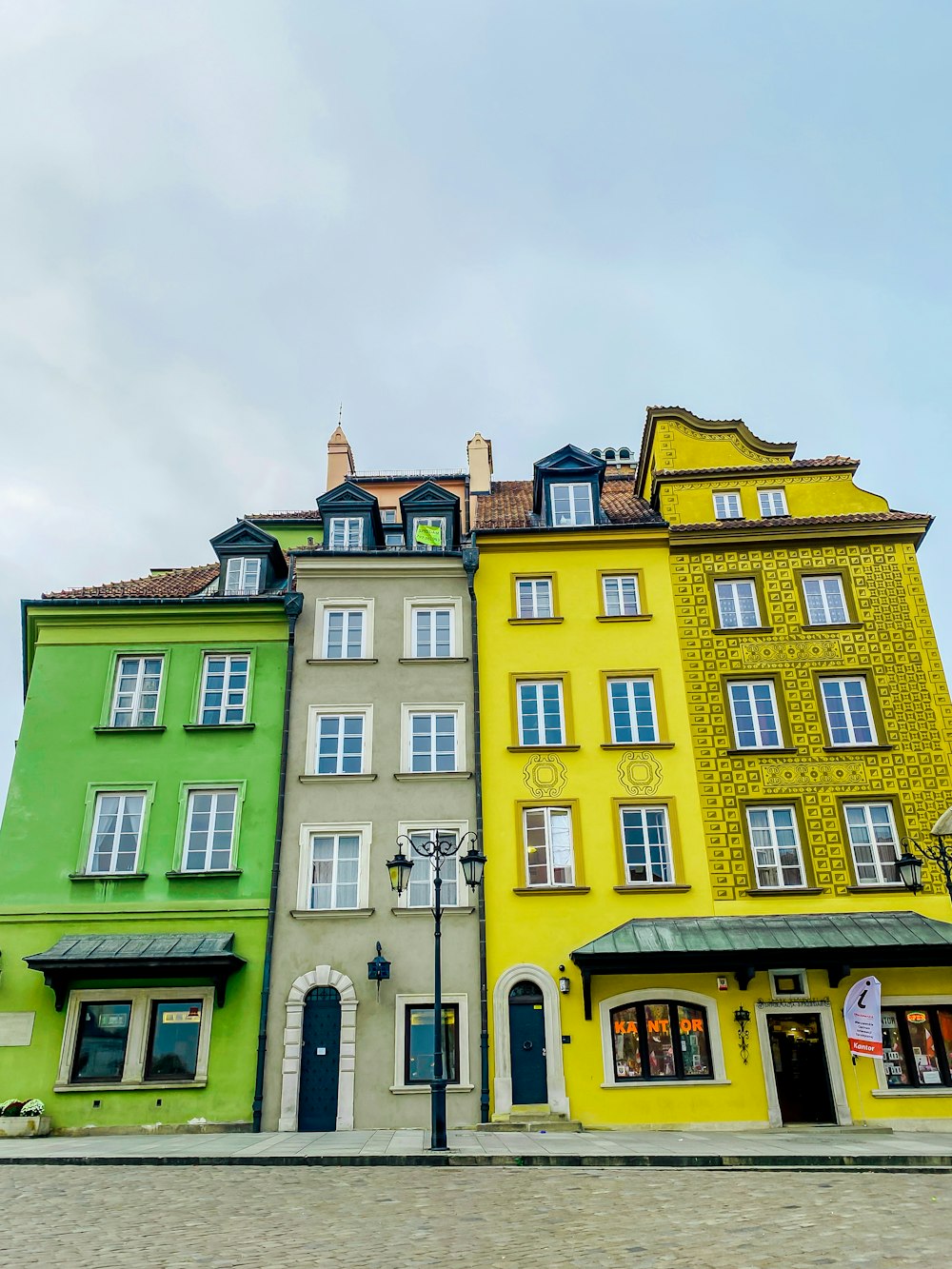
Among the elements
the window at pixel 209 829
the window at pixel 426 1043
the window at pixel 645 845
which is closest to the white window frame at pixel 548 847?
the window at pixel 645 845

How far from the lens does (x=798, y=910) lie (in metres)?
22.2

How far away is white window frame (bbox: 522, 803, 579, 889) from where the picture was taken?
74.2 feet

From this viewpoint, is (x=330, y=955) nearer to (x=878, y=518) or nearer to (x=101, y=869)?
(x=101, y=869)

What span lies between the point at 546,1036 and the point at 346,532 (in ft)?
49.7

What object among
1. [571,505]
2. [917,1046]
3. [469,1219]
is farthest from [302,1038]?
[571,505]

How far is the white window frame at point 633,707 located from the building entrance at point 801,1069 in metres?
7.29

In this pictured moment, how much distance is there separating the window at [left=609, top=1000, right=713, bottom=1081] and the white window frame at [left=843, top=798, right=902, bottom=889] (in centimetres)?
540

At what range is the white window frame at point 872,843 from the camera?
22.4m

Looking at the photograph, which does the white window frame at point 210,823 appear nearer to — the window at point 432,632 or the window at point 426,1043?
the window at point 426,1043

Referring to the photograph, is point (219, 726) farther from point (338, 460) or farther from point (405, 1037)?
point (338, 460)

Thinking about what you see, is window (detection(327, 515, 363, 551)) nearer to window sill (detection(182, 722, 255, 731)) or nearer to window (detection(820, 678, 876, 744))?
window sill (detection(182, 722, 255, 731))

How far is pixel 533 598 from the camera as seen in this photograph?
2639cm

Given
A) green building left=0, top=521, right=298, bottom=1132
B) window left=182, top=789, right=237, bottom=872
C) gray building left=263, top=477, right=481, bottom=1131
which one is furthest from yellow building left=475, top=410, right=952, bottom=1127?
window left=182, top=789, right=237, bottom=872

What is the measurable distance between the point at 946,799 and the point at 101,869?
844 inches
